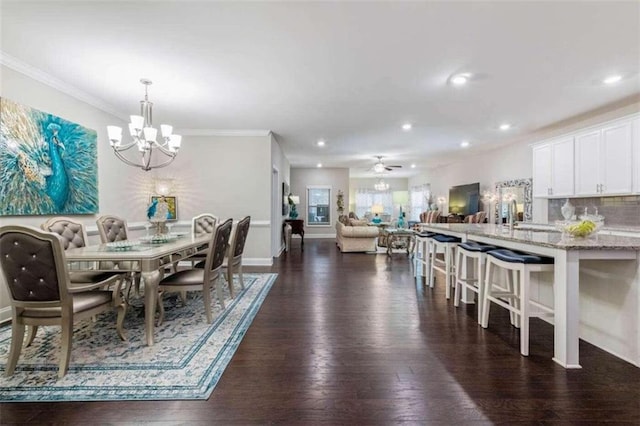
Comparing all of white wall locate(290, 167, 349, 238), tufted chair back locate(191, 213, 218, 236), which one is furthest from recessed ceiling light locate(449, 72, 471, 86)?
white wall locate(290, 167, 349, 238)

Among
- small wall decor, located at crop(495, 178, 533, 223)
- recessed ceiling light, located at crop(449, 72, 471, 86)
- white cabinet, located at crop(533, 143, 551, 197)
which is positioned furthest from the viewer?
small wall decor, located at crop(495, 178, 533, 223)

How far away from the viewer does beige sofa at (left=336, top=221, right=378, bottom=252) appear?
286 inches

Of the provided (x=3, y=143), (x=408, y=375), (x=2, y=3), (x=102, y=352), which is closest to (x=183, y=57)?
(x=2, y=3)

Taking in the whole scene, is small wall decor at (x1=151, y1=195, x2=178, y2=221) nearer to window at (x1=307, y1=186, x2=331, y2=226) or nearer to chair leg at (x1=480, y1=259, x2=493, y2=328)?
chair leg at (x1=480, y1=259, x2=493, y2=328)

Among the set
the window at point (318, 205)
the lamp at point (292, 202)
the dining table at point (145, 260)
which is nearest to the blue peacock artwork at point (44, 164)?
the dining table at point (145, 260)

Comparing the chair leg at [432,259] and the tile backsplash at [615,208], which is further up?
the tile backsplash at [615,208]

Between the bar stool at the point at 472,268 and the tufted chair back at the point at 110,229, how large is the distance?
4.21 m

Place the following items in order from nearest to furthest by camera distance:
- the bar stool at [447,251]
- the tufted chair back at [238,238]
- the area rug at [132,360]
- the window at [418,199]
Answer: the area rug at [132,360] < the tufted chair back at [238,238] < the bar stool at [447,251] < the window at [418,199]

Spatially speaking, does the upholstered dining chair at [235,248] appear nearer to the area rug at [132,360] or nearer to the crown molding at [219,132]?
the area rug at [132,360]

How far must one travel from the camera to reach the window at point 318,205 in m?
11.3

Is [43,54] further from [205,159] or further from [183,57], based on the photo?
[205,159]

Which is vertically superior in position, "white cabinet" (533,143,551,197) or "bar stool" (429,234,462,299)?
"white cabinet" (533,143,551,197)

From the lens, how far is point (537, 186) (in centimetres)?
546

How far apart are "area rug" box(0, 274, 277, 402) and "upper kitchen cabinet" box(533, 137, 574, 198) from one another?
17.8 ft
